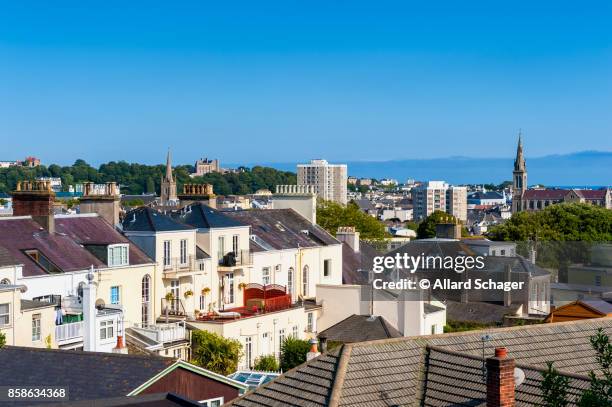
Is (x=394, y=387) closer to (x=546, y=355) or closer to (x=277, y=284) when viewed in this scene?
(x=546, y=355)

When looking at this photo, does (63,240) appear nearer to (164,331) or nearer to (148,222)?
(148,222)

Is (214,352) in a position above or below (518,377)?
below

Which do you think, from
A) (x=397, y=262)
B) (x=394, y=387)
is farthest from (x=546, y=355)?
(x=397, y=262)

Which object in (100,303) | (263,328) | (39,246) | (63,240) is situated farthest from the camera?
(263,328)

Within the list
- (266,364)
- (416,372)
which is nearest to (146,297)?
(266,364)

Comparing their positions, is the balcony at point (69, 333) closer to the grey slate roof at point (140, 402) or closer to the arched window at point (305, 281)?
the grey slate roof at point (140, 402)

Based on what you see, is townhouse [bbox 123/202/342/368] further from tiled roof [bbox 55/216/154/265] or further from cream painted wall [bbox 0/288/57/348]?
cream painted wall [bbox 0/288/57/348]

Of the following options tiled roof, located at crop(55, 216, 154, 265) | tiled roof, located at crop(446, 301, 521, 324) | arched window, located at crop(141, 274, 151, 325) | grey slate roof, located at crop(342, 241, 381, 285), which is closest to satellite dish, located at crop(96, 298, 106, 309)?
tiled roof, located at crop(55, 216, 154, 265)
